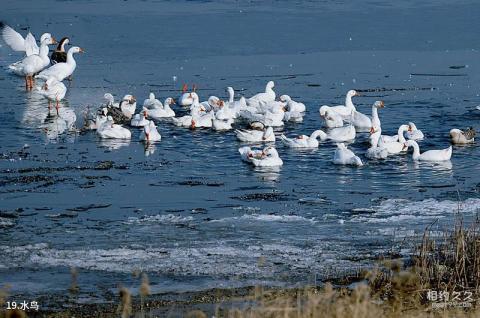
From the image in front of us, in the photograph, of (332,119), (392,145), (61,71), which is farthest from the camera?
(61,71)

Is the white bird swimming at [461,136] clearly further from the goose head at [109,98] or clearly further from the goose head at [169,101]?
the goose head at [109,98]

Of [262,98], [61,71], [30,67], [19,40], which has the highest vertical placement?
[19,40]

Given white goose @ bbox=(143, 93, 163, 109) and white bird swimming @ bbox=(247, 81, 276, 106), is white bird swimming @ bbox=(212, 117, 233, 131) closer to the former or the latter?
white bird swimming @ bbox=(247, 81, 276, 106)

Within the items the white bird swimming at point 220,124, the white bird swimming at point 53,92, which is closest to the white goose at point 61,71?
the white bird swimming at point 53,92

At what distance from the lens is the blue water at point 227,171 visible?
400 inches

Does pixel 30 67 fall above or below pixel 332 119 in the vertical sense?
above

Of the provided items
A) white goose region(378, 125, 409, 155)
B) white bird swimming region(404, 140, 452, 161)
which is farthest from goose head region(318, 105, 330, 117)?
white bird swimming region(404, 140, 452, 161)

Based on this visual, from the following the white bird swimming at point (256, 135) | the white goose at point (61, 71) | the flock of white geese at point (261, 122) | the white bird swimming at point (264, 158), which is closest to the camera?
the white bird swimming at point (264, 158)

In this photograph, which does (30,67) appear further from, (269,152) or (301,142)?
(269,152)

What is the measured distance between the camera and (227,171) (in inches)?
575

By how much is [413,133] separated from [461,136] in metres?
0.82

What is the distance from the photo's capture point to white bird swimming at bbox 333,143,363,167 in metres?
14.8

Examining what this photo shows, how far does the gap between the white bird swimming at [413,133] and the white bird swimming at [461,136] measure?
56 cm

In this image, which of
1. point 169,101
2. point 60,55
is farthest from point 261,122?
point 60,55
